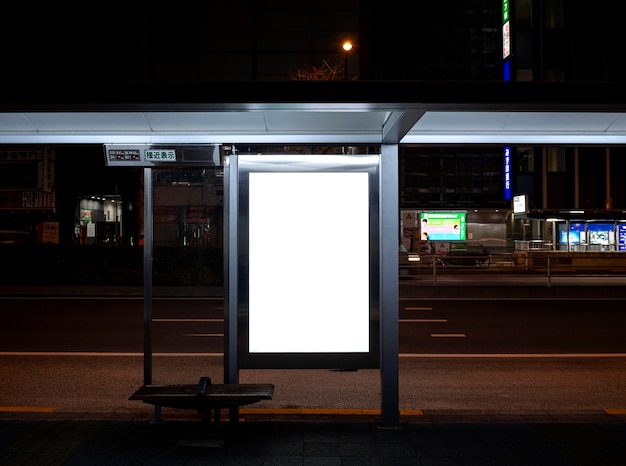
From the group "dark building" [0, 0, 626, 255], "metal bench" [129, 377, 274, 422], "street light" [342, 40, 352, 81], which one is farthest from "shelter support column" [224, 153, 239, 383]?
"street light" [342, 40, 352, 81]

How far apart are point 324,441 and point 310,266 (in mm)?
1472

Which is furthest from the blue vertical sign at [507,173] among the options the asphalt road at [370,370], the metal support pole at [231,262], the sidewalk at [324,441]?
the metal support pole at [231,262]

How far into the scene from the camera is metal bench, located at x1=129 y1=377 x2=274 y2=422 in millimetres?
4410

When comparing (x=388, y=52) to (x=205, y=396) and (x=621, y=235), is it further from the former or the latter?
(x=205, y=396)

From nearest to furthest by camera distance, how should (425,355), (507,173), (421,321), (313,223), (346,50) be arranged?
1. (313,223)
2. (425,355)
3. (421,321)
4. (346,50)
5. (507,173)

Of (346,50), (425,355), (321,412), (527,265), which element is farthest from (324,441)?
(527,265)

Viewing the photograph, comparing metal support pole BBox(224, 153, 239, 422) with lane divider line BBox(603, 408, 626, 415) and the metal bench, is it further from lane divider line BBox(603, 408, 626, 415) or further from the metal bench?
lane divider line BBox(603, 408, 626, 415)

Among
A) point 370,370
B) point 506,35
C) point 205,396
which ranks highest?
point 506,35

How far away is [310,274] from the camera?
4914mm

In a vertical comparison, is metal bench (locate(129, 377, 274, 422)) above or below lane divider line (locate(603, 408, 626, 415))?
above

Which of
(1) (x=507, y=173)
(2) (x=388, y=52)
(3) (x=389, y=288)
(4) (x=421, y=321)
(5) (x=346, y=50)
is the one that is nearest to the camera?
(3) (x=389, y=288)

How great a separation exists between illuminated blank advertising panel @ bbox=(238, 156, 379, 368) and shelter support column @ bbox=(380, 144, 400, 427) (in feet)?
0.47

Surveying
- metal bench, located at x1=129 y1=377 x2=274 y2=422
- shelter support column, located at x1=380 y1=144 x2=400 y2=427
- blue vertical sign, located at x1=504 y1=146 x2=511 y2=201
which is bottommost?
metal bench, located at x1=129 y1=377 x2=274 y2=422

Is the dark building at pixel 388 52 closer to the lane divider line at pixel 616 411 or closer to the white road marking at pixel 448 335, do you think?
the white road marking at pixel 448 335
